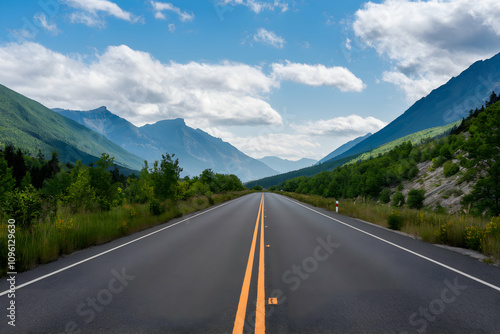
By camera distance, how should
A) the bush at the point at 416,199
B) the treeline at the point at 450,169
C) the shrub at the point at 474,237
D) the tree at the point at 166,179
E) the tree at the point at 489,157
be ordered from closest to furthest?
the shrub at the point at 474,237 → the tree at the point at 166,179 → the tree at the point at 489,157 → the treeline at the point at 450,169 → the bush at the point at 416,199

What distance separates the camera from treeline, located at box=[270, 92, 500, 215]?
26.2 m

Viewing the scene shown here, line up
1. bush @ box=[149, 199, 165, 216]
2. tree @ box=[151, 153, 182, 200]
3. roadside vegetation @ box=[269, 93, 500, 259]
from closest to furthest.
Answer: roadside vegetation @ box=[269, 93, 500, 259] < bush @ box=[149, 199, 165, 216] < tree @ box=[151, 153, 182, 200]

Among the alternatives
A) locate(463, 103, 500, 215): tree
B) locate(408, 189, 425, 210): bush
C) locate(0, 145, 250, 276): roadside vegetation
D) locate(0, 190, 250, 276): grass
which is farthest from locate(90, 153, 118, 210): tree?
locate(408, 189, 425, 210): bush

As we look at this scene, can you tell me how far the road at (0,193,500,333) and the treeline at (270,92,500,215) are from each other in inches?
772

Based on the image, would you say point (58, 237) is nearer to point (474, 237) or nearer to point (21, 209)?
point (21, 209)

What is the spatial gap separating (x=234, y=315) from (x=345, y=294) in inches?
81.7

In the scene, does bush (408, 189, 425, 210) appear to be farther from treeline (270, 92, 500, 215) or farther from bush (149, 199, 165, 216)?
bush (149, 199, 165, 216)

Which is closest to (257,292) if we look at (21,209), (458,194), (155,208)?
(21,209)

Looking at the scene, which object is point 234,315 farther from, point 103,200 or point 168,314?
point 103,200

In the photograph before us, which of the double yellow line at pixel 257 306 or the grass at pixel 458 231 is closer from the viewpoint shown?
the double yellow line at pixel 257 306

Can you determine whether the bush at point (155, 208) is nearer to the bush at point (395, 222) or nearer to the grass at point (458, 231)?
the bush at point (395, 222)

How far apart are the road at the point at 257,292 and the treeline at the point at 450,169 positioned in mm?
19603

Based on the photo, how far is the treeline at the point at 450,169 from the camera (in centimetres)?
2615

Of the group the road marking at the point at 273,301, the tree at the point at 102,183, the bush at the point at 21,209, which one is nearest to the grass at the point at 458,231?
the road marking at the point at 273,301
